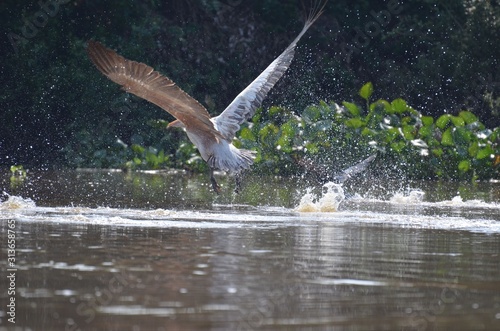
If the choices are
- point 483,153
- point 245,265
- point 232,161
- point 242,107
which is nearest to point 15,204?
point 232,161

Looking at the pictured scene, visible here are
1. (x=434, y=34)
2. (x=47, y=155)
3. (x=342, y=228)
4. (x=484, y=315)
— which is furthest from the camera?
(x=434, y=34)

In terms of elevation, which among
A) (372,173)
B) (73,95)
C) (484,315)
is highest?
(73,95)

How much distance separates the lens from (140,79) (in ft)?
32.8

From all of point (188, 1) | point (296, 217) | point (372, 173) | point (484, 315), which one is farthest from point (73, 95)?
point (484, 315)

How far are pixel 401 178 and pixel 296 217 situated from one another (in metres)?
9.20

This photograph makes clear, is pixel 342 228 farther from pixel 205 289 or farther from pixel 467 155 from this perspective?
pixel 467 155

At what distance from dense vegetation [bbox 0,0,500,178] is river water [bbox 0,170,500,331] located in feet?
26.7

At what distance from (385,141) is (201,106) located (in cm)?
977

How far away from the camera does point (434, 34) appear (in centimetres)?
2720

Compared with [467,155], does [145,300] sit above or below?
below

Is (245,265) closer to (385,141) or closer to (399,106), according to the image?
(385,141)

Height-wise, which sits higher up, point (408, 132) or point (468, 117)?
point (468, 117)

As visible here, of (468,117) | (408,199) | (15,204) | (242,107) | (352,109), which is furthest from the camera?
(468,117)

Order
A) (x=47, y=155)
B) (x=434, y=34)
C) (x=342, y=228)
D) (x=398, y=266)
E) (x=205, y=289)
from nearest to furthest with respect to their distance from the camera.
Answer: (x=205, y=289), (x=398, y=266), (x=342, y=228), (x=47, y=155), (x=434, y=34)
